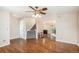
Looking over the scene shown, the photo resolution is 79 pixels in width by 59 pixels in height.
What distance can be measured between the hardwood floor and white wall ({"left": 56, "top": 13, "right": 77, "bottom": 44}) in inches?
4.5

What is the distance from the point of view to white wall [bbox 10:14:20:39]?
2.07 metres

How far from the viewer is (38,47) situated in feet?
6.78

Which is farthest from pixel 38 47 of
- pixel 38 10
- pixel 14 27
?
pixel 38 10

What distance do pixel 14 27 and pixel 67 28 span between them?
3.45 feet

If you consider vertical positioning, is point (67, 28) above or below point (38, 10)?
below

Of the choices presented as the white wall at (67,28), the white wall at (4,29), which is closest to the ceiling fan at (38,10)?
the white wall at (67,28)

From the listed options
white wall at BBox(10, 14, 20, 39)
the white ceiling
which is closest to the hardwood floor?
white wall at BBox(10, 14, 20, 39)

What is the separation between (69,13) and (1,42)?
55.4 inches

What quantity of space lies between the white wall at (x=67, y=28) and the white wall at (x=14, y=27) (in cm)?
78

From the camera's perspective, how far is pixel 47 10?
2064 millimetres

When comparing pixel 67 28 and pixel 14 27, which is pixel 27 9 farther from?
pixel 67 28

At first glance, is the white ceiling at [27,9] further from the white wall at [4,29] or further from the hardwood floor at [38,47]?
the hardwood floor at [38,47]
